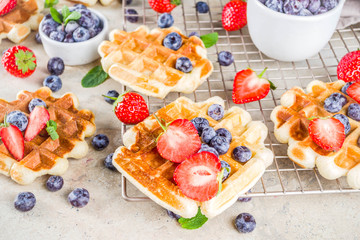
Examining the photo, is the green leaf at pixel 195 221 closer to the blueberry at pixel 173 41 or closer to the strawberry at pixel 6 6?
the blueberry at pixel 173 41

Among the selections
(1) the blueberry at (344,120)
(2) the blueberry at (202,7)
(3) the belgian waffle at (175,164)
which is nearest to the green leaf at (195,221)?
(3) the belgian waffle at (175,164)

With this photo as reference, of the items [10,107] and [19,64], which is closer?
[10,107]

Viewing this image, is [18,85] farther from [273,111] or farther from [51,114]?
[273,111]

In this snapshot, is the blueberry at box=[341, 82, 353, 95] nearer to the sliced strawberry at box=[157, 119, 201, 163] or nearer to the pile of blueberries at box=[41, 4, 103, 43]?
the sliced strawberry at box=[157, 119, 201, 163]

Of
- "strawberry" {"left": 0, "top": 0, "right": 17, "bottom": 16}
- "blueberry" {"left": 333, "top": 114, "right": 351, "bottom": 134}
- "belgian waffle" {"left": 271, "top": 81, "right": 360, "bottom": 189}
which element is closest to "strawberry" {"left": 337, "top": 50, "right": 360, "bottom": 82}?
"belgian waffle" {"left": 271, "top": 81, "right": 360, "bottom": 189}

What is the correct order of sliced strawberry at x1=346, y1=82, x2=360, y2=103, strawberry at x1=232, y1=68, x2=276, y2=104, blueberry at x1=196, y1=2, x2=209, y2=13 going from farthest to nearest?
blueberry at x1=196, y1=2, x2=209, y2=13 < strawberry at x1=232, y1=68, x2=276, y2=104 < sliced strawberry at x1=346, y1=82, x2=360, y2=103

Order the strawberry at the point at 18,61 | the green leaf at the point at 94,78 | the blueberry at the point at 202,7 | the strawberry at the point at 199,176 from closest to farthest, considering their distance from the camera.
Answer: the strawberry at the point at 199,176 < the strawberry at the point at 18,61 < the green leaf at the point at 94,78 < the blueberry at the point at 202,7

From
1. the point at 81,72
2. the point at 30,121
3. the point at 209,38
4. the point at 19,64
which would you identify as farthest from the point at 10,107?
the point at 209,38
